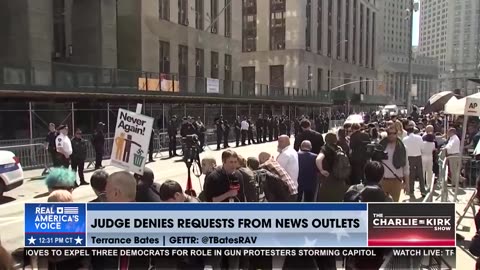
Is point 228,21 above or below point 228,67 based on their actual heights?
above

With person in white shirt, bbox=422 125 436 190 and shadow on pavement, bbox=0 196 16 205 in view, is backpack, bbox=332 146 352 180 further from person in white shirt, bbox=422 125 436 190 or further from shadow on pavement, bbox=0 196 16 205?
shadow on pavement, bbox=0 196 16 205

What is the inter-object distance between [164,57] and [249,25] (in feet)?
138

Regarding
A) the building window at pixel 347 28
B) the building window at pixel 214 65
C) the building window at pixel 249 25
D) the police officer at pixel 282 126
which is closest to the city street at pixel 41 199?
the police officer at pixel 282 126

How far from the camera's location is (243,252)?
4.65 m

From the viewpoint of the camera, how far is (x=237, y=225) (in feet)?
15.0

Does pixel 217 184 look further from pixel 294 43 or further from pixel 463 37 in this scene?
pixel 463 37

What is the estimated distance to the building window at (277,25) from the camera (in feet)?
255

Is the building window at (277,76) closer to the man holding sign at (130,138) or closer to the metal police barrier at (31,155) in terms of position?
the metal police barrier at (31,155)

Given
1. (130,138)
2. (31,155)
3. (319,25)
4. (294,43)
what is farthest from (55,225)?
(319,25)

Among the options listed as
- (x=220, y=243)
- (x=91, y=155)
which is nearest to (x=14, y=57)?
(x=91, y=155)

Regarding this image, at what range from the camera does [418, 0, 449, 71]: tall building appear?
78562 millimetres

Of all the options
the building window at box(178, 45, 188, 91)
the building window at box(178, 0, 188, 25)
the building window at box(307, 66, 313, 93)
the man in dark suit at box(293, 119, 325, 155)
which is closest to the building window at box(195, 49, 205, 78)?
the building window at box(178, 45, 188, 91)

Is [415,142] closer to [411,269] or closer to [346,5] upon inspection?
[411,269]

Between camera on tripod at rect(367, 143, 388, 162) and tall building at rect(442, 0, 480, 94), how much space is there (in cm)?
6788
